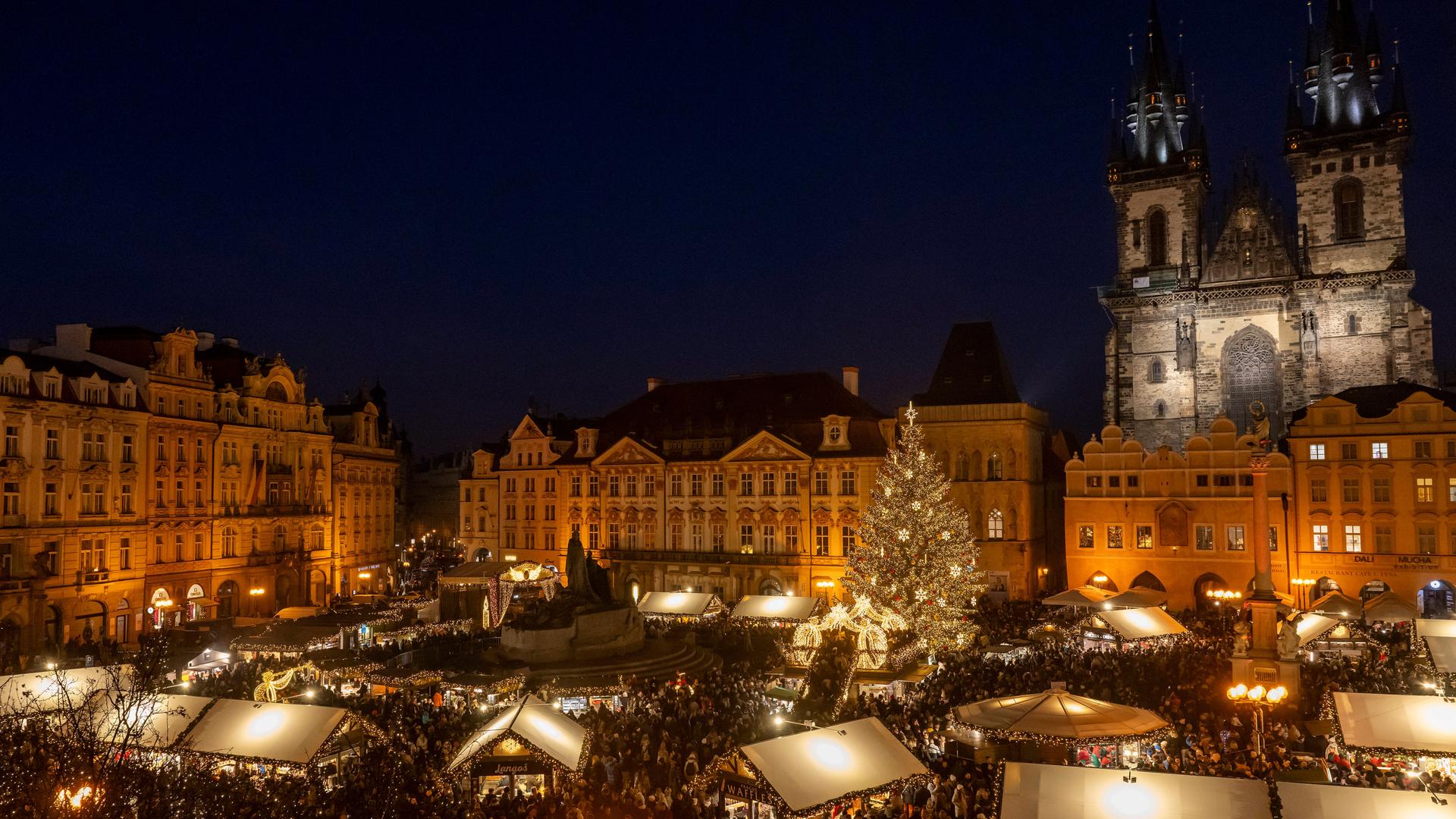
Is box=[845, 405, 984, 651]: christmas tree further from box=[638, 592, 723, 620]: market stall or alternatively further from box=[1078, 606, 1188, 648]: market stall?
box=[638, 592, 723, 620]: market stall

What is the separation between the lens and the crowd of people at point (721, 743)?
1541 cm

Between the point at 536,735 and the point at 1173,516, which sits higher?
the point at 1173,516

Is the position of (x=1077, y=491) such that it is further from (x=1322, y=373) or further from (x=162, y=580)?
(x=162, y=580)

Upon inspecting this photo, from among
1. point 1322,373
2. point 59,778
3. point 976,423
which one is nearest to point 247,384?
point 976,423

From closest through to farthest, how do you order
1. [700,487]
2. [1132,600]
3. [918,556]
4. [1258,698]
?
[1258,698] → [918,556] → [1132,600] → [700,487]

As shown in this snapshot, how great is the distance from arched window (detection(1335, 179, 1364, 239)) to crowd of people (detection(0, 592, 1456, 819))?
27996 millimetres

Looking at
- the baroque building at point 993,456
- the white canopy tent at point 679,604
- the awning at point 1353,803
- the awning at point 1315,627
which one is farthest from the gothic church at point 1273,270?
the awning at point 1353,803

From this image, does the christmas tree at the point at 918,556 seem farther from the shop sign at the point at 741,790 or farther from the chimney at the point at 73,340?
the chimney at the point at 73,340

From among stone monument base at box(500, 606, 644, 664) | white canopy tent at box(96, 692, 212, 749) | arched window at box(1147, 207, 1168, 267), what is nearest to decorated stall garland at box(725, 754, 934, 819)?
white canopy tent at box(96, 692, 212, 749)

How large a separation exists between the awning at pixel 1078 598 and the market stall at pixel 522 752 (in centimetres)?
2154

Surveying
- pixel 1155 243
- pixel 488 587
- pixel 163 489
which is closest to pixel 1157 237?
pixel 1155 243

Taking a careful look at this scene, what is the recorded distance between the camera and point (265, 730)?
17594 mm

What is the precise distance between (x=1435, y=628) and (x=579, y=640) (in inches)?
908

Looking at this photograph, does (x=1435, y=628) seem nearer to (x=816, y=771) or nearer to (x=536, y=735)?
(x=816, y=771)
